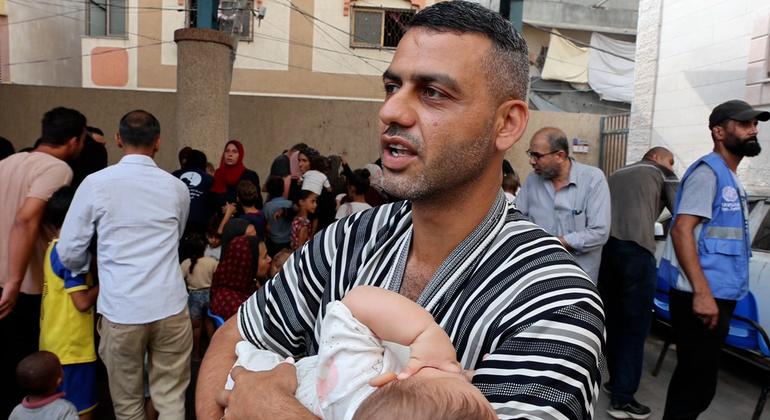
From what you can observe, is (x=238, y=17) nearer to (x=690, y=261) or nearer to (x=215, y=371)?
(x=690, y=261)

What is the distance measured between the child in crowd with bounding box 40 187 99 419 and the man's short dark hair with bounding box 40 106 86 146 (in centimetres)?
49

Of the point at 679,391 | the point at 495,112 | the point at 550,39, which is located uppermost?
the point at 550,39

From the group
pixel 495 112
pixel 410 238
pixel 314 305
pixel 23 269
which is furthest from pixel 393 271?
pixel 23 269

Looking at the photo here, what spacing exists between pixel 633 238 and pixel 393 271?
12.4 feet

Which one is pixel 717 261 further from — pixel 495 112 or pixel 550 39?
pixel 550 39

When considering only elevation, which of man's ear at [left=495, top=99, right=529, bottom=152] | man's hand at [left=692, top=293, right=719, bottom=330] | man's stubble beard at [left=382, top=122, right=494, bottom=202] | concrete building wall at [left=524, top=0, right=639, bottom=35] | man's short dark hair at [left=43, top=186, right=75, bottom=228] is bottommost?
man's hand at [left=692, top=293, right=719, bottom=330]

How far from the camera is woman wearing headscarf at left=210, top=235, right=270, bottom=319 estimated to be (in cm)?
459

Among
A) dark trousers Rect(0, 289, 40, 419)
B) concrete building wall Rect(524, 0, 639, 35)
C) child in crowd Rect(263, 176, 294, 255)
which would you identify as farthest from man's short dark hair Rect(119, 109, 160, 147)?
concrete building wall Rect(524, 0, 639, 35)

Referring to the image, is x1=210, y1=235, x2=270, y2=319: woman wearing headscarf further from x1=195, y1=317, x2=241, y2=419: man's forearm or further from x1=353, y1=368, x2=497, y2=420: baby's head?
x1=353, y1=368, x2=497, y2=420: baby's head

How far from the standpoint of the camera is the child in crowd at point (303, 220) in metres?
6.04

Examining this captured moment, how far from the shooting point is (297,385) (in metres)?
1.49

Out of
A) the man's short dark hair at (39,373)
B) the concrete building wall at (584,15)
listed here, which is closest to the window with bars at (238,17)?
the concrete building wall at (584,15)

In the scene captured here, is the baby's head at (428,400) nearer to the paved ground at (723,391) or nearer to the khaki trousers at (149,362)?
the khaki trousers at (149,362)

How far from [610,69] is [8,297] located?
68.2 feet
